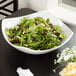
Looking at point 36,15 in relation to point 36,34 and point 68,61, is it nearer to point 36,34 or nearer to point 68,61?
point 36,34

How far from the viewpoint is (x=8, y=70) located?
967 mm

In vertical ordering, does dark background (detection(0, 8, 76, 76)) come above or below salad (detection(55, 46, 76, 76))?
below

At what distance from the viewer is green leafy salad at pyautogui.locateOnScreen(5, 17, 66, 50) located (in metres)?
1.03

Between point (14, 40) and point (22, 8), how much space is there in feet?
1.33

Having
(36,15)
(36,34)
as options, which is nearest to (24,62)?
(36,34)

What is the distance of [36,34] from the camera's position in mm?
1057

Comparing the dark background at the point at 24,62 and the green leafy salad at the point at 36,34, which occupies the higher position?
the green leafy salad at the point at 36,34

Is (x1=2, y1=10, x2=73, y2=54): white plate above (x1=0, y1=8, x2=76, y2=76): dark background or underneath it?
above

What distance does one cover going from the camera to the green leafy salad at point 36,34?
1.03m

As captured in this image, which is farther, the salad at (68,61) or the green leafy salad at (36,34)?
the green leafy salad at (36,34)

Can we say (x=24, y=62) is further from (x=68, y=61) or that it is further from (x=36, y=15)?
(x=36, y=15)

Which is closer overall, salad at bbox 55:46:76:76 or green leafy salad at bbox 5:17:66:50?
salad at bbox 55:46:76:76

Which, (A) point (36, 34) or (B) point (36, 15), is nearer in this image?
(A) point (36, 34)

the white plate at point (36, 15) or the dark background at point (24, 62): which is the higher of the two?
the white plate at point (36, 15)
